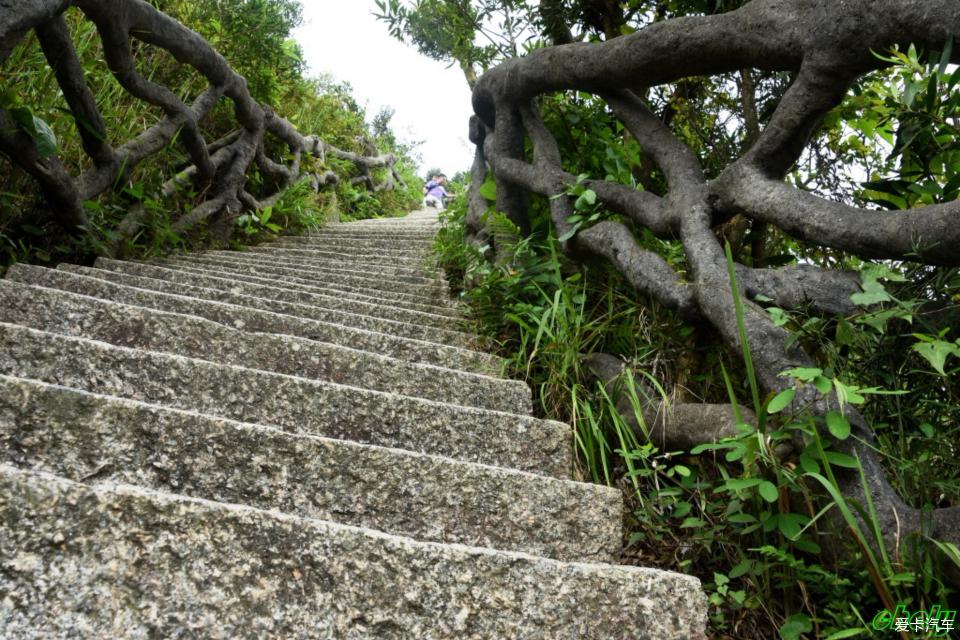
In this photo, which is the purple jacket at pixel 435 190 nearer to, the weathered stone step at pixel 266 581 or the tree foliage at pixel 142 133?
the tree foliage at pixel 142 133

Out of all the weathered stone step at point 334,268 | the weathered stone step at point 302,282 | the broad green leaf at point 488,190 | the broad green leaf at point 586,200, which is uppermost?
the broad green leaf at point 488,190

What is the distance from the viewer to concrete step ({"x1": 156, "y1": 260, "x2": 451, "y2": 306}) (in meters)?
2.86

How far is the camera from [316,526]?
35.9 inches

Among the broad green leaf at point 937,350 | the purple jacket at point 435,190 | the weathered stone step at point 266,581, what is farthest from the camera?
the purple jacket at point 435,190

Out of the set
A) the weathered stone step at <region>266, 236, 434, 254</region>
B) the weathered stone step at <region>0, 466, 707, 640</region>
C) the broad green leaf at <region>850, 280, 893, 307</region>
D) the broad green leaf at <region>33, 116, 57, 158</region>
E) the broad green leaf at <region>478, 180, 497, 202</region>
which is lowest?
the weathered stone step at <region>0, 466, 707, 640</region>

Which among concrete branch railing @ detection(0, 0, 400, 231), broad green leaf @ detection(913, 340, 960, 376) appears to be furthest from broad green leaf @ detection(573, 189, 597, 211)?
concrete branch railing @ detection(0, 0, 400, 231)

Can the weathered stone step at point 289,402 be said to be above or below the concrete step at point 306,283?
below

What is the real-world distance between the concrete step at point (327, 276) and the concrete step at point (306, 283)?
0.08 ft

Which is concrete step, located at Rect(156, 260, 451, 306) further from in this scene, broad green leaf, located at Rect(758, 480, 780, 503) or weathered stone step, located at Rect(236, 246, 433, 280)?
broad green leaf, located at Rect(758, 480, 780, 503)

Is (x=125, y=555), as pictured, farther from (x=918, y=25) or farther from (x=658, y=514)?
(x=918, y=25)

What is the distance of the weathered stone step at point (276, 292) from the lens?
258 cm

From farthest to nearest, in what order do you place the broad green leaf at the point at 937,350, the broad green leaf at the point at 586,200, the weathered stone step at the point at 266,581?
1. the broad green leaf at the point at 586,200
2. the broad green leaf at the point at 937,350
3. the weathered stone step at the point at 266,581

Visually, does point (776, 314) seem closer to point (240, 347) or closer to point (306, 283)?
point (240, 347)

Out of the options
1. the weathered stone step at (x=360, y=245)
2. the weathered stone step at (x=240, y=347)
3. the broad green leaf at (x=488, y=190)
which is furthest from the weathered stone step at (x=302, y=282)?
the weathered stone step at (x=240, y=347)
